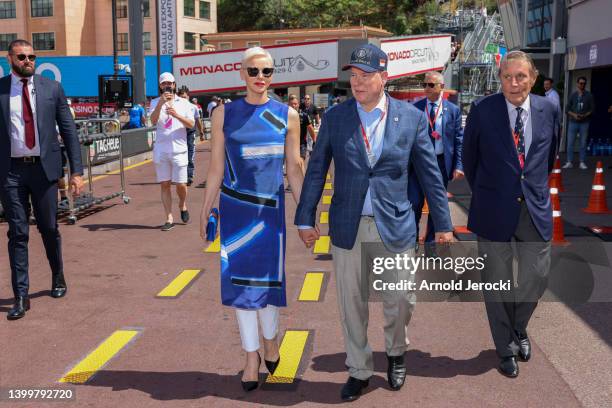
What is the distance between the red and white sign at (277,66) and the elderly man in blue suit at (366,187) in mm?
25740

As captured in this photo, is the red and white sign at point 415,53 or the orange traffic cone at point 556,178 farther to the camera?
the red and white sign at point 415,53

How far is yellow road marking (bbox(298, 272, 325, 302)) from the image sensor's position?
6.43 meters

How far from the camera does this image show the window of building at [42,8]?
64.1 meters

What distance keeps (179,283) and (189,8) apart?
5931cm

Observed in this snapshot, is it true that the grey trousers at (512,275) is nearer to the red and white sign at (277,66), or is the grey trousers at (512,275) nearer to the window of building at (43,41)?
the red and white sign at (277,66)

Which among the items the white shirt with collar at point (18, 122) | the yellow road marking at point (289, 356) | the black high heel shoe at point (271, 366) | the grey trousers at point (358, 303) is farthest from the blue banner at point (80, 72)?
the grey trousers at point (358, 303)

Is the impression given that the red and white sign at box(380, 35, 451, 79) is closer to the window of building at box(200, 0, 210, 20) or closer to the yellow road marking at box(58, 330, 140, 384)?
the yellow road marking at box(58, 330, 140, 384)

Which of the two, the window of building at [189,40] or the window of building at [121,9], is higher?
the window of building at [121,9]

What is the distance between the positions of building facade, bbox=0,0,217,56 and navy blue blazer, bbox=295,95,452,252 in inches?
2384

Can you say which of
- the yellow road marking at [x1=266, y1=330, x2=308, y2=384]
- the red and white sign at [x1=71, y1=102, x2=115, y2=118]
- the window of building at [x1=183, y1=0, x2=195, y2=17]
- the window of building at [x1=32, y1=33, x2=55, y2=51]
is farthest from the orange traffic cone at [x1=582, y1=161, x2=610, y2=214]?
the window of building at [x1=32, y1=33, x2=55, y2=51]

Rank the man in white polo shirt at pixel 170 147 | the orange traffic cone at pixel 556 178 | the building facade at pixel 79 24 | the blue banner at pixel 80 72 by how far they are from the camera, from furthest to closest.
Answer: the building facade at pixel 79 24 → the blue banner at pixel 80 72 → the orange traffic cone at pixel 556 178 → the man in white polo shirt at pixel 170 147

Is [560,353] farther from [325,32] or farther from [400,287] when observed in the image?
[325,32]

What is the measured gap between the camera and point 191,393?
14.2ft

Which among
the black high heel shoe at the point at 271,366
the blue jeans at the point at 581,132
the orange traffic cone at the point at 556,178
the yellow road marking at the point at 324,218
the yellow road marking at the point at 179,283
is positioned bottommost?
the yellow road marking at the point at 324,218
